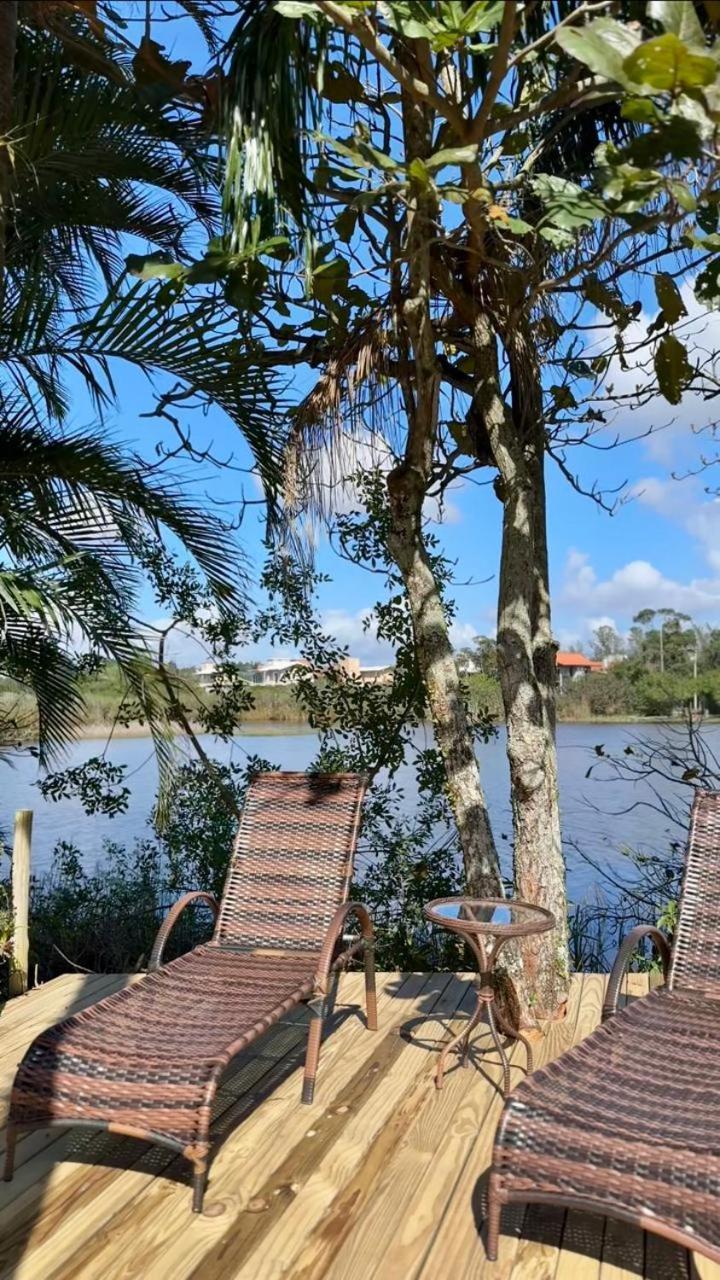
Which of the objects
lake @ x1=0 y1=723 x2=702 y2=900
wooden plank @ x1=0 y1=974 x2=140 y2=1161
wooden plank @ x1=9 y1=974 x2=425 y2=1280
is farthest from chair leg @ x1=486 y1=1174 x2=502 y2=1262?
lake @ x1=0 y1=723 x2=702 y2=900

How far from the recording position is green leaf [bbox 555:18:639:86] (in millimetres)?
2129

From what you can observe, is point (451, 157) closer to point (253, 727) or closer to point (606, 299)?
point (606, 299)

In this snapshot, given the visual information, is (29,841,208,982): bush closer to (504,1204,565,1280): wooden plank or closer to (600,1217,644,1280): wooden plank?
(504,1204,565,1280): wooden plank

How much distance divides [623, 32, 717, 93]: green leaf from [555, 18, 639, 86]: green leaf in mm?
41

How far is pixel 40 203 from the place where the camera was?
5.01 metres

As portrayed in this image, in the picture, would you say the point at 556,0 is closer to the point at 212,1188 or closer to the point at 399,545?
the point at 399,545

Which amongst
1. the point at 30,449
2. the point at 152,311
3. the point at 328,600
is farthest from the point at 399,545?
the point at 328,600

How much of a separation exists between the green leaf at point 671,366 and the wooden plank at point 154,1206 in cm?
292

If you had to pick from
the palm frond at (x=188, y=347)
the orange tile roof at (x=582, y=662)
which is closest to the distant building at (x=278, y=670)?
the palm frond at (x=188, y=347)

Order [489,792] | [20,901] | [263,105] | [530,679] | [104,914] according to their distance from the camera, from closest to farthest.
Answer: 1. [263,105]
2. [530,679]
3. [20,901]
4. [104,914]
5. [489,792]

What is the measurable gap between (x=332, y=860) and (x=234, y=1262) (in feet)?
6.22

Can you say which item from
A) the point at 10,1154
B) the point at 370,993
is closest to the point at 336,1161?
the point at 10,1154

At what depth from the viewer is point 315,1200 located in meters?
2.61

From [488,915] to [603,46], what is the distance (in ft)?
9.66
